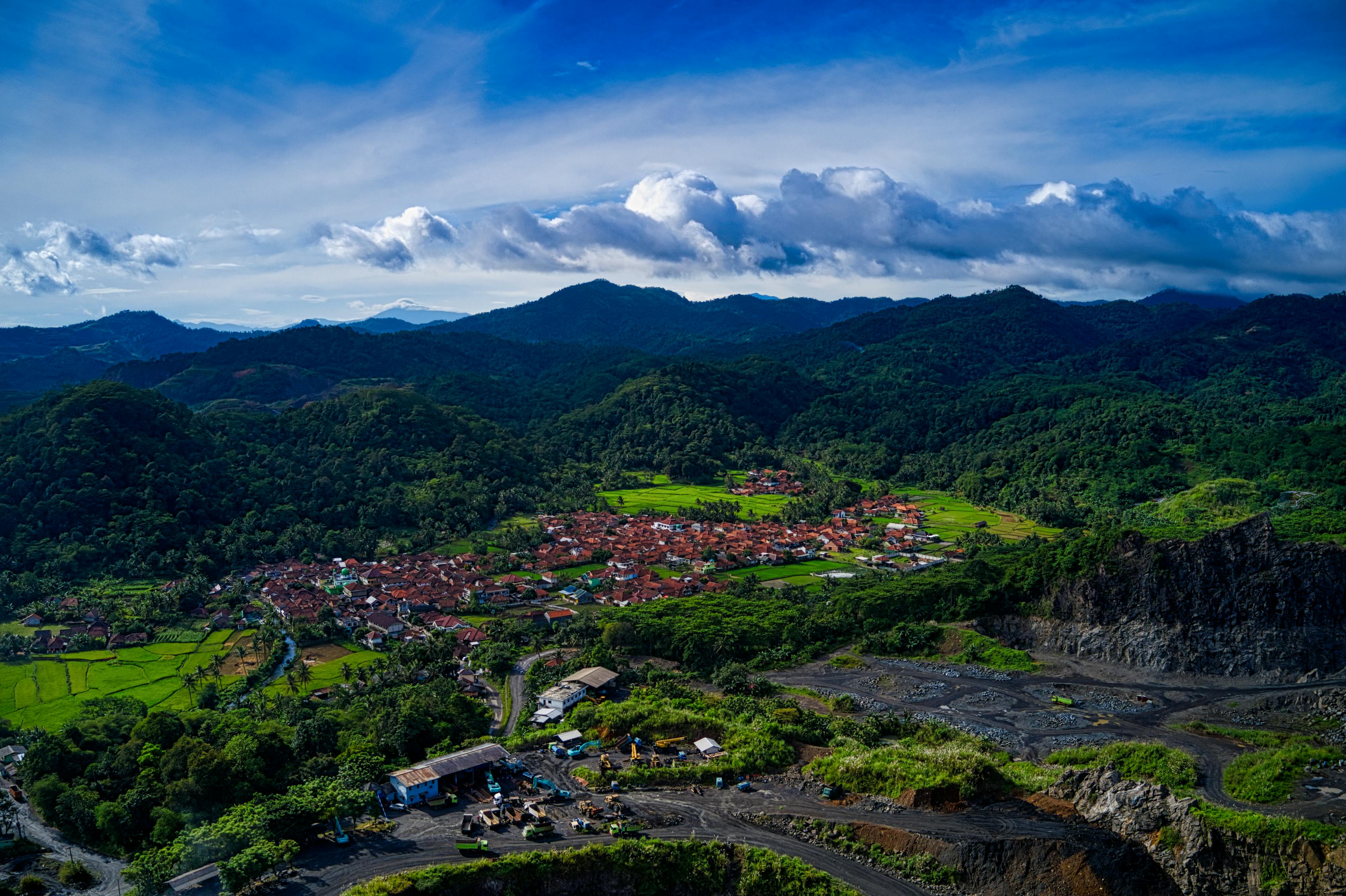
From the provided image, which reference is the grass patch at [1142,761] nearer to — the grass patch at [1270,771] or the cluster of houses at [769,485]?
the grass patch at [1270,771]

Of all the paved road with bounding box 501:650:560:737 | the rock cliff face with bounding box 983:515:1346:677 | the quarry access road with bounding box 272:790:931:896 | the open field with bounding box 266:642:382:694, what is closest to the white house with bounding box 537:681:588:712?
the paved road with bounding box 501:650:560:737

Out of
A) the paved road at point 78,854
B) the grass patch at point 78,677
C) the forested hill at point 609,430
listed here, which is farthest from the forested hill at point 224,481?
the paved road at point 78,854

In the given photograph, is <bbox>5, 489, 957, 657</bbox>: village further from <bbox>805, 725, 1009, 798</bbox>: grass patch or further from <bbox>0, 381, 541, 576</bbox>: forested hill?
<bbox>805, 725, 1009, 798</bbox>: grass patch

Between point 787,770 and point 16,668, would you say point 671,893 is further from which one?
point 16,668

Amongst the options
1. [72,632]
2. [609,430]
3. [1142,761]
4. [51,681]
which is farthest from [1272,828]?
[609,430]

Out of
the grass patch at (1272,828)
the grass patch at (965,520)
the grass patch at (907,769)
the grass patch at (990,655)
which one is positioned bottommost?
the grass patch at (990,655)

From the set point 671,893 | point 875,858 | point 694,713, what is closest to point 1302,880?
point 875,858
